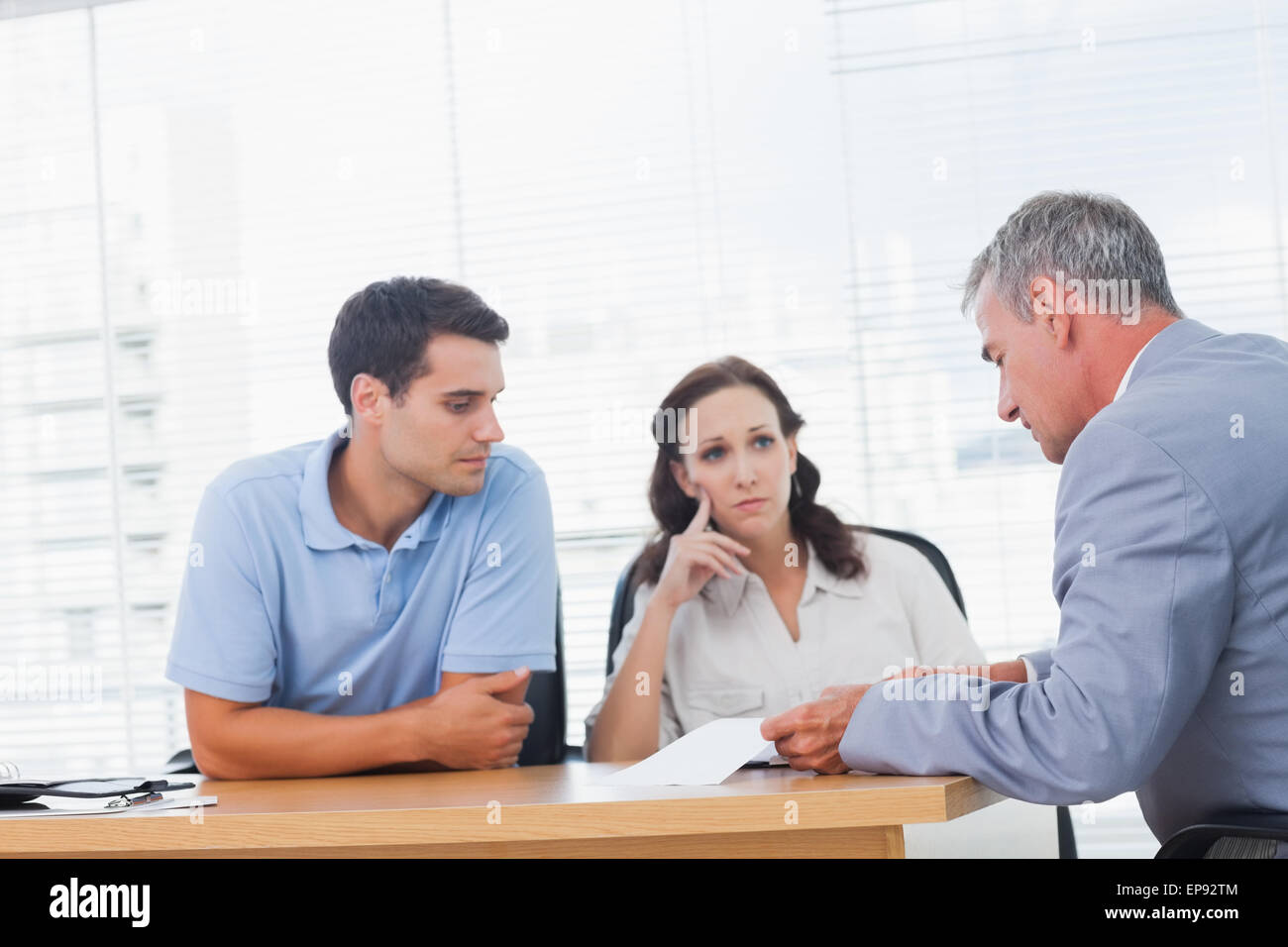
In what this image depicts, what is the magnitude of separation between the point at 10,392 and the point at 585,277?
196 cm

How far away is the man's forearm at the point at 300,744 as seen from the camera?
1.74 metres

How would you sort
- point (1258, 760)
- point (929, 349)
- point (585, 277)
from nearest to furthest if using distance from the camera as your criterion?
point (1258, 760) < point (929, 349) < point (585, 277)

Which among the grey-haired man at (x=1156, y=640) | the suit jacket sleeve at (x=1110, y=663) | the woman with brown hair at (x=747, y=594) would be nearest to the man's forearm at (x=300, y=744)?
the woman with brown hair at (x=747, y=594)

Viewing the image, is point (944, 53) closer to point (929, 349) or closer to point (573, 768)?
point (929, 349)

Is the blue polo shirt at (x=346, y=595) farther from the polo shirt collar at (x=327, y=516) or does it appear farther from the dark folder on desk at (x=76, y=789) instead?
Result: the dark folder on desk at (x=76, y=789)

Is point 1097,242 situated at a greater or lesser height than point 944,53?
lesser

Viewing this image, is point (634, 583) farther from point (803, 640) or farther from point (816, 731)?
point (816, 731)

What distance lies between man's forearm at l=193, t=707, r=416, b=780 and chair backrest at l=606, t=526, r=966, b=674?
2.34 ft

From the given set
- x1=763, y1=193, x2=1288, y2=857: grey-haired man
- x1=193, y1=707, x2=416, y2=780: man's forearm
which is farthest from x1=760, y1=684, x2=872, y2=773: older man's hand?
x1=193, y1=707, x2=416, y2=780: man's forearm

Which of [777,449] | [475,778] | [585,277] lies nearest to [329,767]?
[475,778]

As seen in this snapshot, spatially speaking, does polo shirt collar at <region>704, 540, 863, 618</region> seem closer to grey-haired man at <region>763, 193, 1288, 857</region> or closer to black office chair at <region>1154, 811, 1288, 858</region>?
grey-haired man at <region>763, 193, 1288, 857</region>

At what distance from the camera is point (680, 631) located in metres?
2.37

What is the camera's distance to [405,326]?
215 cm

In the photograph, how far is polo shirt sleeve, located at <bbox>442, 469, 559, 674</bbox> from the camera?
1.93 metres
